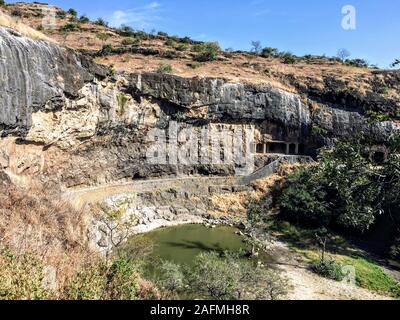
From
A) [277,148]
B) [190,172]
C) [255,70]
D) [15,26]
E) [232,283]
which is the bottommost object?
[232,283]

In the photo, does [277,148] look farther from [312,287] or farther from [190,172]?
[312,287]

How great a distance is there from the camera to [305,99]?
42312mm

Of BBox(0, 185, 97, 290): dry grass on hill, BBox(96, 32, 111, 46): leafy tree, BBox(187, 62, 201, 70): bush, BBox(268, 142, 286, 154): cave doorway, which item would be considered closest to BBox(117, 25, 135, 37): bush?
BBox(96, 32, 111, 46): leafy tree

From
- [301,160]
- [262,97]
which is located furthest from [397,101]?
[262,97]

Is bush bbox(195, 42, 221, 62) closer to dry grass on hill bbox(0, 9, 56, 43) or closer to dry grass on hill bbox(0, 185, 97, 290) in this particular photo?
dry grass on hill bbox(0, 9, 56, 43)

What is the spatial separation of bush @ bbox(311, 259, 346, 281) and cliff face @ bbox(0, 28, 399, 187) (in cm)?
975

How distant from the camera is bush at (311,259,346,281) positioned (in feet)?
76.9

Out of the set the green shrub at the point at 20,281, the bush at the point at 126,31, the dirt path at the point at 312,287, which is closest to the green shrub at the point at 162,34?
the bush at the point at 126,31

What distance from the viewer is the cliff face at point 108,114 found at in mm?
23875

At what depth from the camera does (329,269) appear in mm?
23859

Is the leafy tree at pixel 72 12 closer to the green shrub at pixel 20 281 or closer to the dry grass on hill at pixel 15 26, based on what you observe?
the dry grass on hill at pixel 15 26

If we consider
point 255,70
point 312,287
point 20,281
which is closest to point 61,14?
point 255,70

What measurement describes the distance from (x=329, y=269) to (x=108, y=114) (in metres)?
22.0

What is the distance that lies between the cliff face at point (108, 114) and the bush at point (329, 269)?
384 inches
